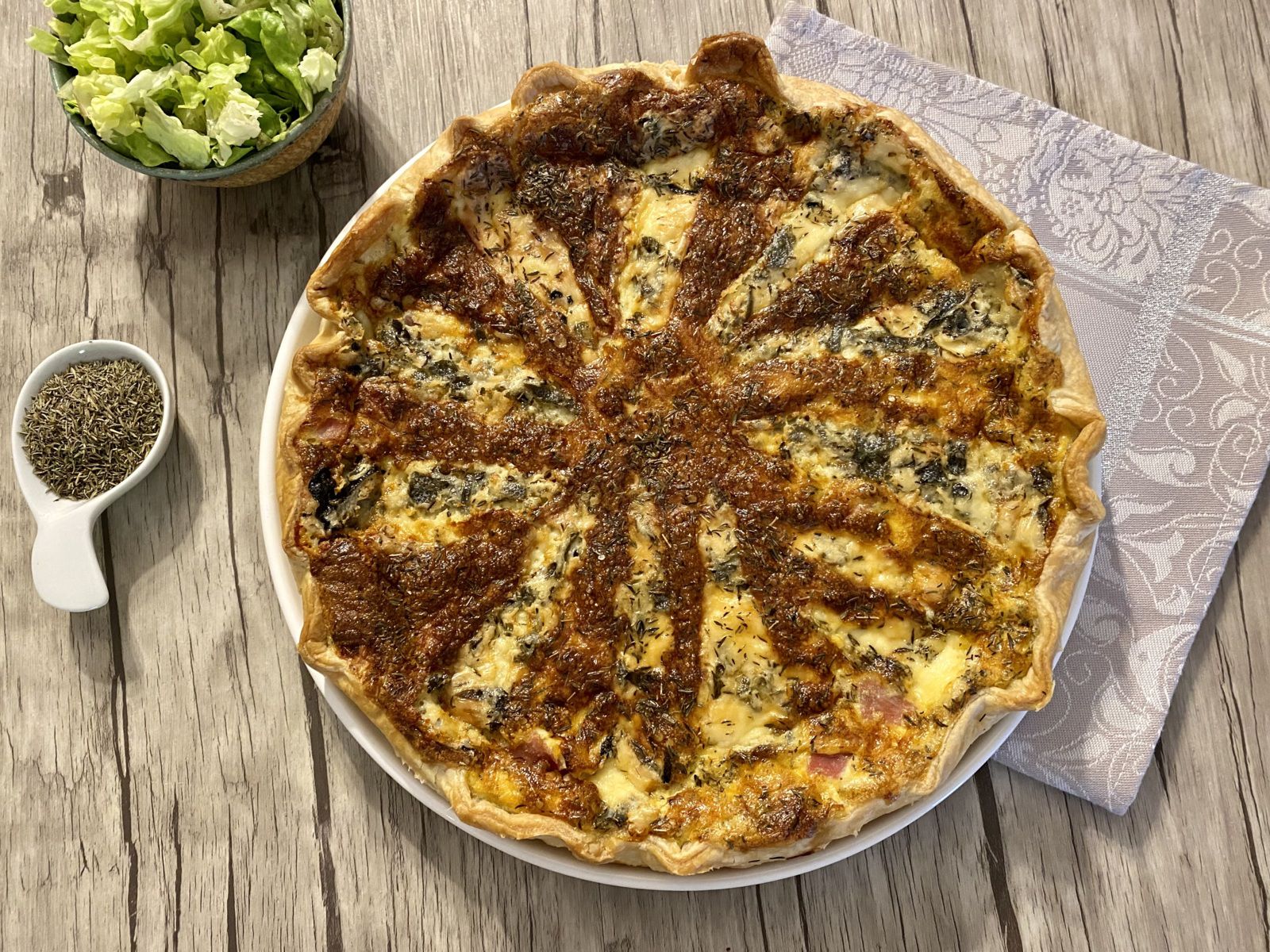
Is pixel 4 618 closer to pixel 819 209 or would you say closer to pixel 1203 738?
pixel 819 209

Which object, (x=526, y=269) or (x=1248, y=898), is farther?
(x=1248, y=898)

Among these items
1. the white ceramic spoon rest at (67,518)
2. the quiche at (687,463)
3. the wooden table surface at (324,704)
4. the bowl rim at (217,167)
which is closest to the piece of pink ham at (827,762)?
the quiche at (687,463)

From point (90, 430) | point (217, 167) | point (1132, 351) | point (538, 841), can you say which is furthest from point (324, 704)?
point (1132, 351)

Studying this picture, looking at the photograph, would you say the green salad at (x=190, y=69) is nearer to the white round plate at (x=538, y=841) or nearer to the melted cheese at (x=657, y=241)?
the white round plate at (x=538, y=841)

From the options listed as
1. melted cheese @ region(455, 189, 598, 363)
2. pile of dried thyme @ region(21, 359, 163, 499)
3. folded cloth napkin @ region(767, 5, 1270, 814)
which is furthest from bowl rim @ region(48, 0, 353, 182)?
folded cloth napkin @ region(767, 5, 1270, 814)

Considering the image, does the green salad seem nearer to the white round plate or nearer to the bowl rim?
the bowl rim

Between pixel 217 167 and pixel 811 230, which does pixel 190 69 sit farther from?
pixel 811 230

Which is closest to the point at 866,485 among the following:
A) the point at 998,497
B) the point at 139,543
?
the point at 998,497
